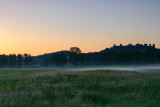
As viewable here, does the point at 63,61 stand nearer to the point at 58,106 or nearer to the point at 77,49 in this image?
the point at 77,49

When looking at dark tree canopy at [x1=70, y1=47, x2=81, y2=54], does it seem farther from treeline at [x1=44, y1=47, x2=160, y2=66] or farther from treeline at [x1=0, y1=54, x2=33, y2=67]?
treeline at [x1=0, y1=54, x2=33, y2=67]

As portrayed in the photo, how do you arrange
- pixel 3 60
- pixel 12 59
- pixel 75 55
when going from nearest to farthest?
pixel 75 55 < pixel 3 60 < pixel 12 59

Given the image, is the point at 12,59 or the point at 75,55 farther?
the point at 12,59

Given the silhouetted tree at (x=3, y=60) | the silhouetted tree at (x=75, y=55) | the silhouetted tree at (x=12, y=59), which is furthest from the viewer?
the silhouetted tree at (x=12, y=59)

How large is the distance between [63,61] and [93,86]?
11808 centimetres

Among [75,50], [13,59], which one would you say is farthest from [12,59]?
[75,50]

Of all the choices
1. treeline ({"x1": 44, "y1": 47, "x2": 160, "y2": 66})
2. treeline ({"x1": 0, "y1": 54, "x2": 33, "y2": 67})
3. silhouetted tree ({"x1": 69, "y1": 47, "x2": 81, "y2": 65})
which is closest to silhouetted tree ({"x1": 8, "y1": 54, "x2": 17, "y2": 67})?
treeline ({"x1": 0, "y1": 54, "x2": 33, "y2": 67})

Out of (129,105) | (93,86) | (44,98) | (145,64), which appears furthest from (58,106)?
(145,64)

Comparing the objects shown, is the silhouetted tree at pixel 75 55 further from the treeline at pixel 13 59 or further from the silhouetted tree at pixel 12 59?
the silhouetted tree at pixel 12 59

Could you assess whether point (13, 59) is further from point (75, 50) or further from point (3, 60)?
point (75, 50)

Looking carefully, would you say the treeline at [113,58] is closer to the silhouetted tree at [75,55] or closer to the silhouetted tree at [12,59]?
the silhouetted tree at [75,55]

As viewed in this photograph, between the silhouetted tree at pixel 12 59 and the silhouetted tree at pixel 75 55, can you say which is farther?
the silhouetted tree at pixel 12 59

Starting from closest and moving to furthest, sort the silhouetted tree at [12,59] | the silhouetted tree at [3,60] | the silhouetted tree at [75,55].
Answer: the silhouetted tree at [75,55], the silhouetted tree at [3,60], the silhouetted tree at [12,59]

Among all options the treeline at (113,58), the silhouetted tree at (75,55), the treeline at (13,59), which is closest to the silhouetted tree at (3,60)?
the treeline at (13,59)
